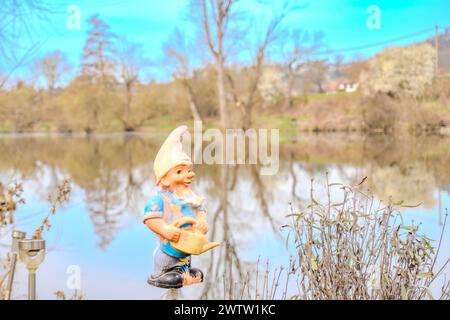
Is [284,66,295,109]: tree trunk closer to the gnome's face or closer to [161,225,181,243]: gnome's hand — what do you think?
the gnome's face

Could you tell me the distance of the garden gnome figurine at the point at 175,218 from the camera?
3145mm

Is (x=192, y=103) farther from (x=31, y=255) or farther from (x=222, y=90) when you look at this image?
(x=31, y=255)

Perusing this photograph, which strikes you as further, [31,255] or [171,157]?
[171,157]

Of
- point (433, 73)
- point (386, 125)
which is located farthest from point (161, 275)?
point (386, 125)

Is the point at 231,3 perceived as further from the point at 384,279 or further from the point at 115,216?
the point at 384,279

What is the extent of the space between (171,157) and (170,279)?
0.71 m

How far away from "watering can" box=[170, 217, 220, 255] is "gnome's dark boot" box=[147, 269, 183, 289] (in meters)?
0.17

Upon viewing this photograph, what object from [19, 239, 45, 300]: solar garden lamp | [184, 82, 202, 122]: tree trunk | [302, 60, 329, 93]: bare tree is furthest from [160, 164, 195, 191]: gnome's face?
[302, 60, 329, 93]: bare tree

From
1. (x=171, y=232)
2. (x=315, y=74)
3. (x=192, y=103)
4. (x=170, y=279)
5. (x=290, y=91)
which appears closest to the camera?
(x=171, y=232)

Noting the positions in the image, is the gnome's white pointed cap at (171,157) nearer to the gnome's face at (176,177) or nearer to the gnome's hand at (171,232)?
the gnome's face at (176,177)

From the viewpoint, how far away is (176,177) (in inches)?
125

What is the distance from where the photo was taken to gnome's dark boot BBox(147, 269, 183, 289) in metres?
3.25

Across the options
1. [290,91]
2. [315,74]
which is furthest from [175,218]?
[315,74]

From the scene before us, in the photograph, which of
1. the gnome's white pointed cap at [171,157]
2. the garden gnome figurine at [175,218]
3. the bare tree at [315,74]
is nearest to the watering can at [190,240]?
the garden gnome figurine at [175,218]
